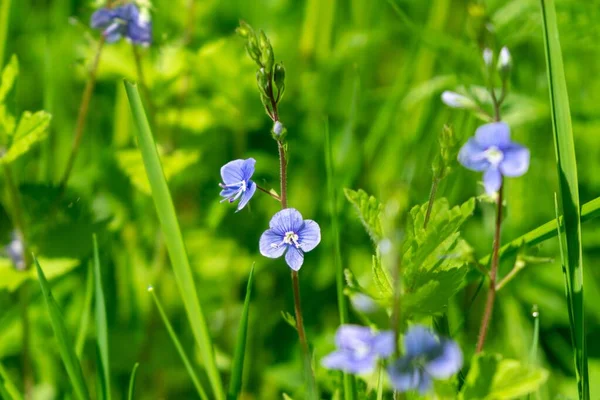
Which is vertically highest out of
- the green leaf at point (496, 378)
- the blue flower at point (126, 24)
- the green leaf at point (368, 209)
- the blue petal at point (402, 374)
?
the blue flower at point (126, 24)

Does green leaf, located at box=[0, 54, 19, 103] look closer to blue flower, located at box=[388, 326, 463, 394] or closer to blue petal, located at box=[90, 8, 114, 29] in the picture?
blue petal, located at box=[90, 8, 114, 29]

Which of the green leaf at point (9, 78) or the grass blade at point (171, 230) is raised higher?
the green leaf at point (9, 78)

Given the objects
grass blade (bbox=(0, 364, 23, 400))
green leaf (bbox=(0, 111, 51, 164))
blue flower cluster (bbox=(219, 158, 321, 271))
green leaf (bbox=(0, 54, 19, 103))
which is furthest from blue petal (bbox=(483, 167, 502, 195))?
green leaf (bbox=(0, 54, 19, 103))

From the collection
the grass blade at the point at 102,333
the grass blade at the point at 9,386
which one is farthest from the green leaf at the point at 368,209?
the grass blade at the point at 9,386

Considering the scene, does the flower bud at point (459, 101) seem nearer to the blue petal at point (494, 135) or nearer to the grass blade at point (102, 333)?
the blue petal at point (494, 135)

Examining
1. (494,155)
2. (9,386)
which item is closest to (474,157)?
(494,155)

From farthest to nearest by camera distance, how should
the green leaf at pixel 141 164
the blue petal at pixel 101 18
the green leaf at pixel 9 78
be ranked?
the green leaf at pixel 141 164 < the blue petal at pixel 101 18 < the green leaf at pixel 9 78

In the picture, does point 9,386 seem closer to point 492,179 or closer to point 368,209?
point 368,209
